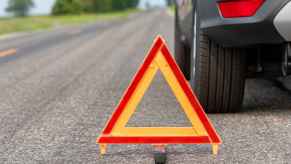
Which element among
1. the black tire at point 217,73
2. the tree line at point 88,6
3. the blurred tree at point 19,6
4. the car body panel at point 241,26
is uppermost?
the car body panel at point 241,26

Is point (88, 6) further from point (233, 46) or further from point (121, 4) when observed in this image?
point (233, 46)

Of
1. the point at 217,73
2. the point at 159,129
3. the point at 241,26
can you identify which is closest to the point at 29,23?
the point at 217,73

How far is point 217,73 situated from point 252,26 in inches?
23.2

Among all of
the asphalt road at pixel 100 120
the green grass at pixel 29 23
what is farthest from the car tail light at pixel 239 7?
the green grass at pixel 29 23

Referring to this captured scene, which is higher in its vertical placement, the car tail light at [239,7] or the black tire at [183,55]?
the car tail light at [239,7]

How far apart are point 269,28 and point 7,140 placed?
6.33 ft

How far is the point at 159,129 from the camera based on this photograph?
359 cm

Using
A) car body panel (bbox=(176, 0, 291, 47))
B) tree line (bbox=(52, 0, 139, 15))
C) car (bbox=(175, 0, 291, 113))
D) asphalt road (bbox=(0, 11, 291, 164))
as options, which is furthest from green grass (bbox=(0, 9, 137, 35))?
tree line (bbox=(52, 0, 139, 15))

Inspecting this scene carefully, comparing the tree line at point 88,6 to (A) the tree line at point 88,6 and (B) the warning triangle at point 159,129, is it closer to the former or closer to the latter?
(A) the tree line at point 88,6

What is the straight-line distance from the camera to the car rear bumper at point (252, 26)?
4055 millimetres

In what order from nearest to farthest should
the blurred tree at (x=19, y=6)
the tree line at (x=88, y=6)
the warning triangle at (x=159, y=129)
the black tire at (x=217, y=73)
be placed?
the warning triangle at (x=159, y=129), the black tire at (x=217, y=73), the tree line at (x=88, y=6), the blurred tree at (x=19, y=6)

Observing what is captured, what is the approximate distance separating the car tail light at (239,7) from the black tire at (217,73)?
0.39 metres

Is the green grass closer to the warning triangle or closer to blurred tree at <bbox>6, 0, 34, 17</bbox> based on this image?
the warning triangle

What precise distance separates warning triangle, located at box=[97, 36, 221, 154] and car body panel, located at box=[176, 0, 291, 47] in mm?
833
